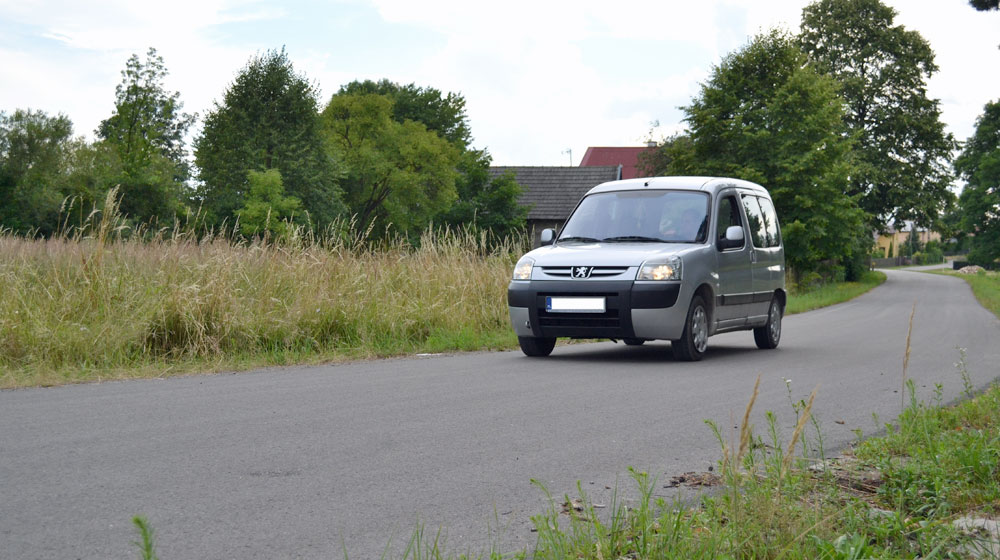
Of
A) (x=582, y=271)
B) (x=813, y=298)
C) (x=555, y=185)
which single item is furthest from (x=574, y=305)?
(x=555, y=185)

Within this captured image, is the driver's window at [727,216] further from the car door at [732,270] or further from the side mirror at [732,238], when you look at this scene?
the side mirror at [732,238]

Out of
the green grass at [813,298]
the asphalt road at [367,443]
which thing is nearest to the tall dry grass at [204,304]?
the asphalt road at [367,443]

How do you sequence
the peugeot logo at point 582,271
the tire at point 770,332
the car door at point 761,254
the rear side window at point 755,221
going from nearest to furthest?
the peugeot logo at point 582,271 < the car door at point 761,254 < the rear side window at point 755,221 < the tire at point 770,332

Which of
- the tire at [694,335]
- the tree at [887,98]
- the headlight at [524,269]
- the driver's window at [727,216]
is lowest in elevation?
the tire at [694,335]

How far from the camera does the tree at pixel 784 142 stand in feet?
124

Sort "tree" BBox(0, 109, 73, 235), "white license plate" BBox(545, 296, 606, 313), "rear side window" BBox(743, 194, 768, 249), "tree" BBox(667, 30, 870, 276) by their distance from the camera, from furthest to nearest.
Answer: "tree" BBox(0, 109, 73, 235)
"tree" BBox(667, 30, 870, 276)
"rear side window" BBox(743, 194, 768, 249)
"white license plate" BBox(545, 296, 606, 313)

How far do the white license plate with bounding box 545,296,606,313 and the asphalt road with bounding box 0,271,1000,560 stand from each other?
1.94 feet

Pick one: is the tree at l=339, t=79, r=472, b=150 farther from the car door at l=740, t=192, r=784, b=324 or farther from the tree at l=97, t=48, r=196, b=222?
the car door at l=740, t=192, r=784, b=324

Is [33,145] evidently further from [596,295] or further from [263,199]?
[596,295]

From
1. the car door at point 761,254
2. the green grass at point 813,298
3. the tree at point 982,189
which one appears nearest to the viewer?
the car door at point 761,254

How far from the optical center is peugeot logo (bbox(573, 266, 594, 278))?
11117 millimetres

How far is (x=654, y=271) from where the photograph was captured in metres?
11.0

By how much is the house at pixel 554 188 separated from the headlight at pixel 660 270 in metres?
54.7

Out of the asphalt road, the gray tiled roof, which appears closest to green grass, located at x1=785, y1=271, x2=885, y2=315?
the asphalt road
